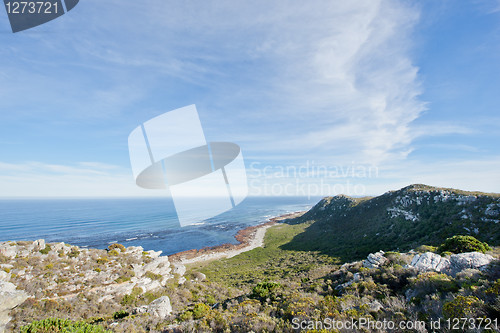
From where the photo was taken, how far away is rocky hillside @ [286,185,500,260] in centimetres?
2534

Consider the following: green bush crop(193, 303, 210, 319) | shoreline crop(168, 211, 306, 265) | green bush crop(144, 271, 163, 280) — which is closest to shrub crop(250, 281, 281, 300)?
green bush crop(193, 303, 210, 319)

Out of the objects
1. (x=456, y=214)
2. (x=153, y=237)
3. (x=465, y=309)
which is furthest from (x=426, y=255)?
(x=153, y=237)

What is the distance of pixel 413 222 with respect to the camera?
34688mm

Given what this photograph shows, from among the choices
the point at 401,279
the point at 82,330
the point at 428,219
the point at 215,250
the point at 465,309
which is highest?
the point at 465,309

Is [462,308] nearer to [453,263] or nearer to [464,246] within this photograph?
[453,263]

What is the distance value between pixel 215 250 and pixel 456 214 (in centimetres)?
4837

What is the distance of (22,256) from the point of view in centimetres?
1516

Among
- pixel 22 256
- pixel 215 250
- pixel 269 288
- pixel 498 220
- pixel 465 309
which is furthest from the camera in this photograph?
pixel 215 250

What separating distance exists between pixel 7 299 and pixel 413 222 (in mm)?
47933

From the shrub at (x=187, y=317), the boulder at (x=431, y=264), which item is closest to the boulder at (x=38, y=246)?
the shrub at (x=187, y=317)

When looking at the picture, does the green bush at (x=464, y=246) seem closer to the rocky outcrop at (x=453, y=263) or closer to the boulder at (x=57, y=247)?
the rocky outcrop at (x=453, y=263)

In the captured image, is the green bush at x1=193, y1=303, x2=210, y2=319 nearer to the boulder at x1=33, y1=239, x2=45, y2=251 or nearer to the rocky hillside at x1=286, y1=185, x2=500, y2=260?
the boulder at x1=33, y1=239, x2=45, y2=251

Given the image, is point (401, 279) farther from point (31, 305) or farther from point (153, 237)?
point (153, 237)

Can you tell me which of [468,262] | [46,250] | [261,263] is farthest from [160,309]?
[261,263]
